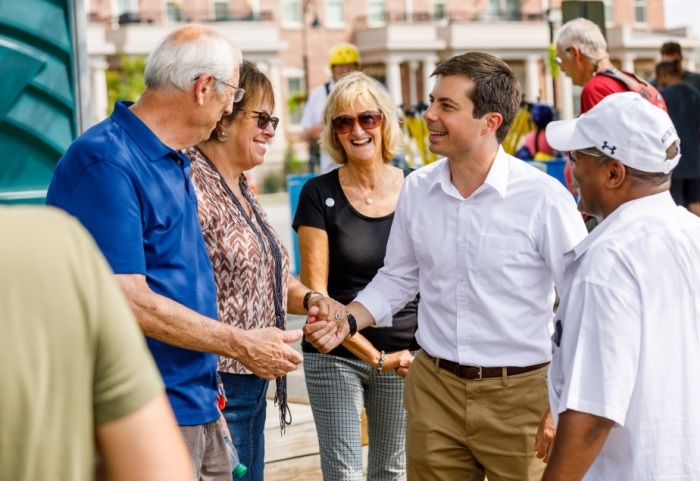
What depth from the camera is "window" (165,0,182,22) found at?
182 ft

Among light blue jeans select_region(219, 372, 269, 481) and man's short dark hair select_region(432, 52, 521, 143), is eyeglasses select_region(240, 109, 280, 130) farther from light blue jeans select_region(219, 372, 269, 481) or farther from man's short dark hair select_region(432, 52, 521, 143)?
light blue jeans select_region(219, 372, 269, 481)

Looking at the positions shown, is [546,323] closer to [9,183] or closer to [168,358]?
[168,358]

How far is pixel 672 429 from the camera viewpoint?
2820 mm

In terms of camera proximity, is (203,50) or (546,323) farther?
(546,323)

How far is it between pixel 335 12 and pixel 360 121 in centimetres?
5547

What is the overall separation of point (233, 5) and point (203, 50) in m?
54.5

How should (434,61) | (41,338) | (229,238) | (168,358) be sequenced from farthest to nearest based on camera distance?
(434,61), (229,238), (168,358), (41,338)

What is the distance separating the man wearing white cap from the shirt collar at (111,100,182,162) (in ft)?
4.26

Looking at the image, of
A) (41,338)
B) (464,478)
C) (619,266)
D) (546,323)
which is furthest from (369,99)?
(41,338)

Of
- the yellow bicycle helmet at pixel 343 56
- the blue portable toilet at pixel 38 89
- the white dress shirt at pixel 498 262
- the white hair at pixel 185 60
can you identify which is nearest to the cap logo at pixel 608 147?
the white dress shirt at pixel 498 262

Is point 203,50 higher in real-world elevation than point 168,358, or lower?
higher

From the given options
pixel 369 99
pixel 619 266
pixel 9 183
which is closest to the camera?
pixel 619 266

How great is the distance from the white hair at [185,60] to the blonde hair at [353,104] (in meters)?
1.41

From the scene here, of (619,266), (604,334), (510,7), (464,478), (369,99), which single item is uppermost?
(510,7)
